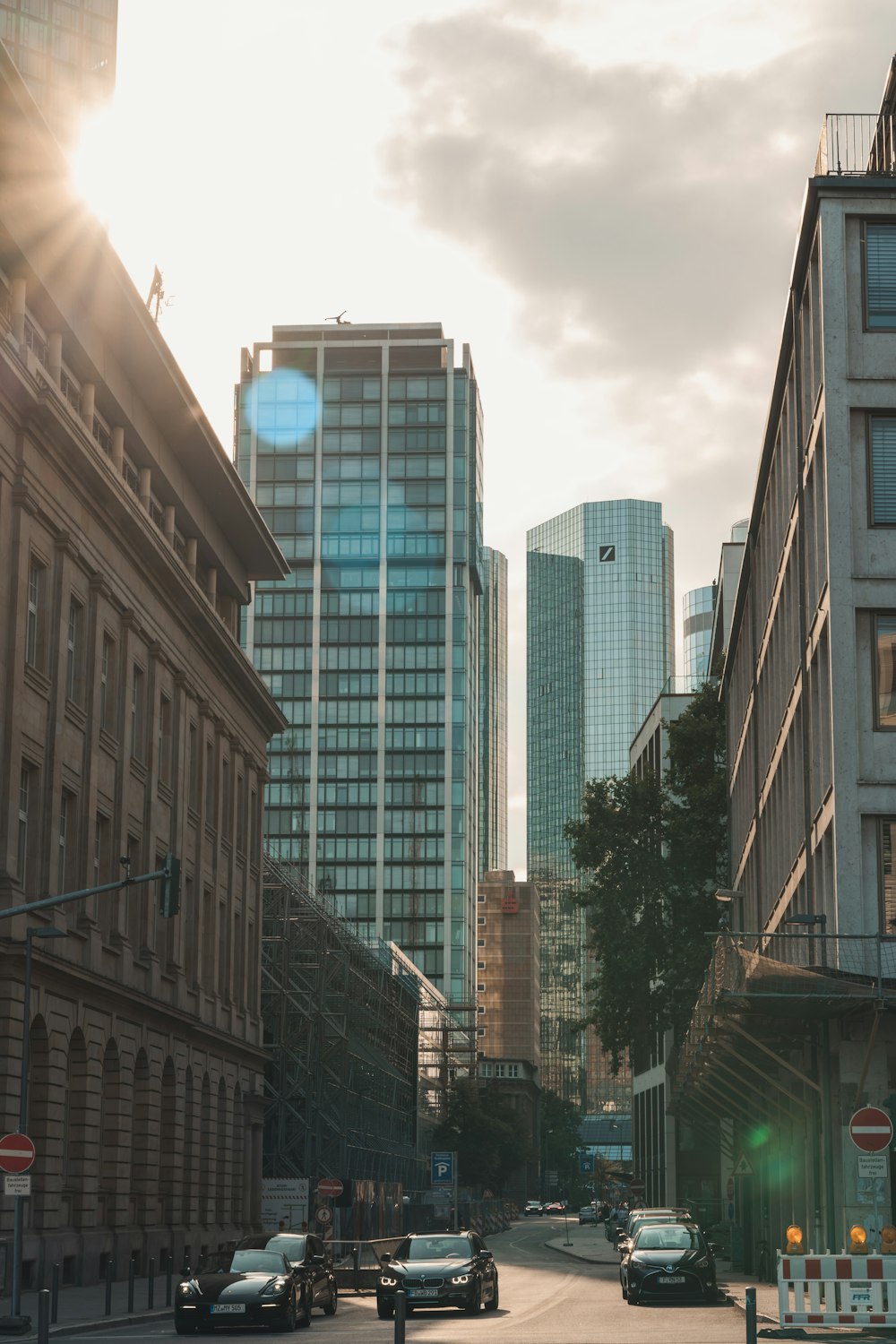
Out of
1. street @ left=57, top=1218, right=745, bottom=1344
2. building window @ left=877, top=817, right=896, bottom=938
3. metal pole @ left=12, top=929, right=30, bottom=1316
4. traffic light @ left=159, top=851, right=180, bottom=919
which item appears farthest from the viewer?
building window @ left=877, top=817, right=896, bottom=938

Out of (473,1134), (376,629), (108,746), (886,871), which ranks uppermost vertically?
(376,629)

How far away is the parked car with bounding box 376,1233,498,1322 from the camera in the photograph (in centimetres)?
3192

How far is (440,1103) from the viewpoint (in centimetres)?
13275

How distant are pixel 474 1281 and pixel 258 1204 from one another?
3846 centimetres

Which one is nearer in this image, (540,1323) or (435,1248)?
(540,1323)

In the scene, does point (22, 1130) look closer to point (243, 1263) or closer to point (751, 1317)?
point (243, 1263)

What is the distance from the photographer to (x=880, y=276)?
35.7m

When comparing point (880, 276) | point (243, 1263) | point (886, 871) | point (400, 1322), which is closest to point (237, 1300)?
point (243, 1263)

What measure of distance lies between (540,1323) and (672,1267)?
260 inches

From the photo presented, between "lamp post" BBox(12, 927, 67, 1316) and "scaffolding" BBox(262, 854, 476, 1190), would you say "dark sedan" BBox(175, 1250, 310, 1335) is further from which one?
"scaffolding" BBox(262, 854, 476, 1190)

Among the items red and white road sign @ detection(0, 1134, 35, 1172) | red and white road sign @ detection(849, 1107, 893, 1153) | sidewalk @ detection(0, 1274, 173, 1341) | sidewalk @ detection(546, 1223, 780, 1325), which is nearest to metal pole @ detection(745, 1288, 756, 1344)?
sidewalk @ detection(546, 1223, 780, 1325)

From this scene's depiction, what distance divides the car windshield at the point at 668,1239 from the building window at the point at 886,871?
777 cm

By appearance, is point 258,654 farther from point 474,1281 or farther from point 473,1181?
point 474,1281

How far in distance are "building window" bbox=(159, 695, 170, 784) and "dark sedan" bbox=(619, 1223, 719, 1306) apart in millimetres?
23530
